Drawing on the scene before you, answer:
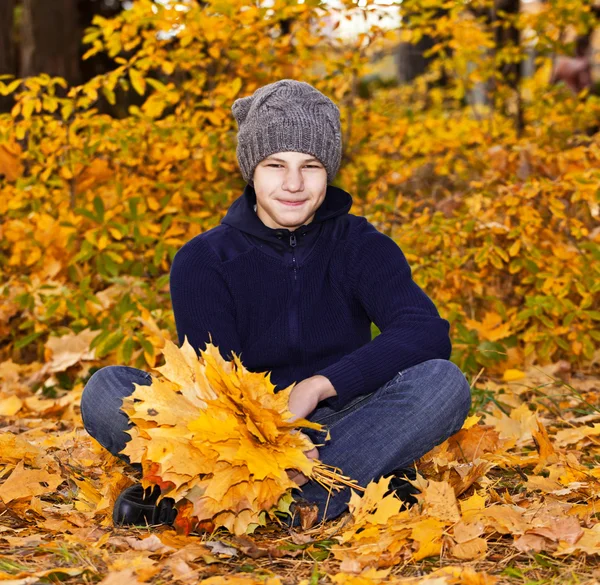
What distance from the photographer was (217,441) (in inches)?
83.6

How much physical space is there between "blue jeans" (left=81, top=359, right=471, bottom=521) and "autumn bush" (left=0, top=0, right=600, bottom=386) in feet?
3.72

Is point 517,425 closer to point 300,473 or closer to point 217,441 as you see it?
point 300,473

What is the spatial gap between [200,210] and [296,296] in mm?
2427

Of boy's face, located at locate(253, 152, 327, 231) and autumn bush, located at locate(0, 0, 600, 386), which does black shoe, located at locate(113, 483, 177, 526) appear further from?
autumn bush, located at locate(0, 0, 600, 386)

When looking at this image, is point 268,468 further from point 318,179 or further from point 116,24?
point 116,24

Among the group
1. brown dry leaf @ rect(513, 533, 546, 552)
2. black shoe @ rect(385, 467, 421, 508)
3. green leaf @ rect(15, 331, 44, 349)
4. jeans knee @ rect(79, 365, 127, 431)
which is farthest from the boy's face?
green leaf @ rect(15, 331, 44, 349)

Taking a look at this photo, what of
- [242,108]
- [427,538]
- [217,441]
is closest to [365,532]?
[427,538]

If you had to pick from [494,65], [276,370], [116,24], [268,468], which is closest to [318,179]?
[276,370]

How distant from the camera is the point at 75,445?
10.2 feet

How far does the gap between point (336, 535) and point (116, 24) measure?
10.3 feet

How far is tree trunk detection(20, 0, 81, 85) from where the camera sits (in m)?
6.07

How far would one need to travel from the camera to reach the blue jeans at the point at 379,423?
2404 mm

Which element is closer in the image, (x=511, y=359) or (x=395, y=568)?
(x=395, y=568)

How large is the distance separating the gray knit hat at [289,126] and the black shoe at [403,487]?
0.95 metres
